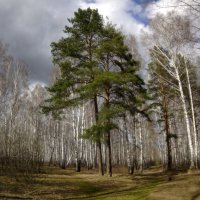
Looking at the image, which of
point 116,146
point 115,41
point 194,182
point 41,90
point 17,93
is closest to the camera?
point 194,182

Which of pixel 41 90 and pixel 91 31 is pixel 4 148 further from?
pixel 41 90

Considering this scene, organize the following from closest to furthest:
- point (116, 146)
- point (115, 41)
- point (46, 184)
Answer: point (46, 184)
point (115, 41)
point (116, 146)

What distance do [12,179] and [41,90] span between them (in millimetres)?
34865

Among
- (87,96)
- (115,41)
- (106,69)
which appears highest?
(115,41)

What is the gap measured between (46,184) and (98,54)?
997cm

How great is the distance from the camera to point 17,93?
35.8 meters

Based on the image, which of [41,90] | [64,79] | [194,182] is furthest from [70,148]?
[194,182]

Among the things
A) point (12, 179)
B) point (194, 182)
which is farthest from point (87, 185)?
point (194, 182)

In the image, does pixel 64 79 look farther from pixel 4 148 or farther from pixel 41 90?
pixel 41 90

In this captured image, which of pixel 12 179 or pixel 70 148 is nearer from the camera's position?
pixel 12 179

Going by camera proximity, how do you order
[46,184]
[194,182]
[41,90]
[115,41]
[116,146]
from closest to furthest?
[194,182], [46,184], [115,41], [41,90], [116,146]

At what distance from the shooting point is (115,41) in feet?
77.3

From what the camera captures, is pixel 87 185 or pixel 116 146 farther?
pixel 116 146

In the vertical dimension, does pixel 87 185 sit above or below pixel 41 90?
below
